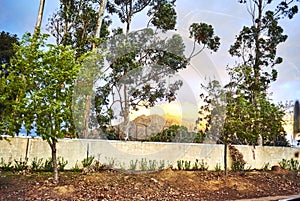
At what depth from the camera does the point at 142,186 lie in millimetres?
5629

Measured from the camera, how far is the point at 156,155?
761 centimetres

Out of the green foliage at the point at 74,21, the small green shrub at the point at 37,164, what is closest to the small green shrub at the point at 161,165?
the small green shrub at the point at 37,164

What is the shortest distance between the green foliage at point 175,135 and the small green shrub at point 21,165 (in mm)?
3091

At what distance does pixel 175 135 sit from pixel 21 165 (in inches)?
151

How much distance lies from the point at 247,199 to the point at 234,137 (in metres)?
2.55

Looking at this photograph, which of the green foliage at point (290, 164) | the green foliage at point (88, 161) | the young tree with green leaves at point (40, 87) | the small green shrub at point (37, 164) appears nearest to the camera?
the young tree with green leaves at point (40, 87)

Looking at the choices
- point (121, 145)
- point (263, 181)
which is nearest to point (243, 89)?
point (263, 181)

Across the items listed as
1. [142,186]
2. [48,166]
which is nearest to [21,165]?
[48,166]

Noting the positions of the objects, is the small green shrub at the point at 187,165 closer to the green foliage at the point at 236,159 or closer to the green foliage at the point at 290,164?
the green foliage at the point at 236,159

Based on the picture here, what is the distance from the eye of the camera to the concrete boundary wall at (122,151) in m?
6.57

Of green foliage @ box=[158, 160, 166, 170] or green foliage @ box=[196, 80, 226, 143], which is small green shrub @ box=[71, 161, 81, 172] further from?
green foliage @ box=[196, 80, 226, 143]

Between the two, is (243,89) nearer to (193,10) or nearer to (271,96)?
(271,96)

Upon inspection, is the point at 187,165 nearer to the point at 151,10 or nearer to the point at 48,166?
the point at 48,166

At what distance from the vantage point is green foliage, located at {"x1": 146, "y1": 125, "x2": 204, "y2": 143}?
27.6 feet
